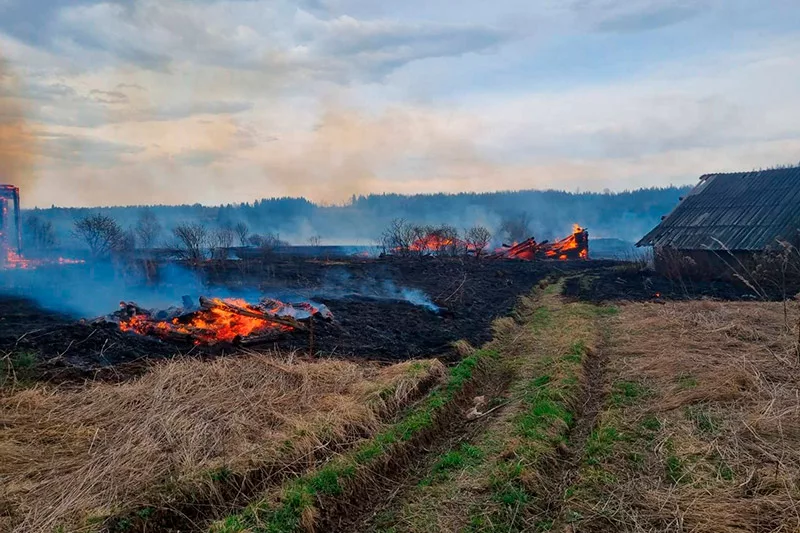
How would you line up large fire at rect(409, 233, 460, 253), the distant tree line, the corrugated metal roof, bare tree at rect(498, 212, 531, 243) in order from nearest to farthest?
1. the corrugated metal roof
2. large fire at rect(409, 233, 460, 253)
3. bare tree at rect(498, 212, 531, 243)
4. the distant tree line

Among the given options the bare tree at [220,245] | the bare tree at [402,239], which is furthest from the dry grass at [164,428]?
the bare tree at [402,239]

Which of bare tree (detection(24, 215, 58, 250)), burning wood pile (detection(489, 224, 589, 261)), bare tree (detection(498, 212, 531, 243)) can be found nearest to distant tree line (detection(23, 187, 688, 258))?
bare tree (detection(498, 212, 531, 243))

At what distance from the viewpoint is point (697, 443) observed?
18.5 feet

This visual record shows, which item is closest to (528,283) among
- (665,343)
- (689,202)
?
(689,202)

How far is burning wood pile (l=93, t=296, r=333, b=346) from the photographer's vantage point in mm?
10516

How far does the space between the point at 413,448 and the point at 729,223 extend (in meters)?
24.4

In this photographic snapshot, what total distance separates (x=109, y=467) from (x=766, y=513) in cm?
620

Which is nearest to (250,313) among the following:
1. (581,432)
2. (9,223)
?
(581,432)

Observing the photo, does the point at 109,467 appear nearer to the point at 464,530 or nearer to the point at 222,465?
the point at 222,465

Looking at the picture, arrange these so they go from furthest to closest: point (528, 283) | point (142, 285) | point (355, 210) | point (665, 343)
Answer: point (355, 210)
point (528, 283)
point (142, 285)
point (665, 343)

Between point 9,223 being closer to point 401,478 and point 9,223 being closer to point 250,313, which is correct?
point 250,313

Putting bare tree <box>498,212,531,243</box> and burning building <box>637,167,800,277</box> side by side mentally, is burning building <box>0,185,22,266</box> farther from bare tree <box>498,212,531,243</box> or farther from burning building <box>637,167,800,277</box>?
bare tree <box>498,212,531,243</box>

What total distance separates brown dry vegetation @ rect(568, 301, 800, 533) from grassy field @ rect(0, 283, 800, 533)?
0.02 m

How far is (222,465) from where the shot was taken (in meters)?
5.43
